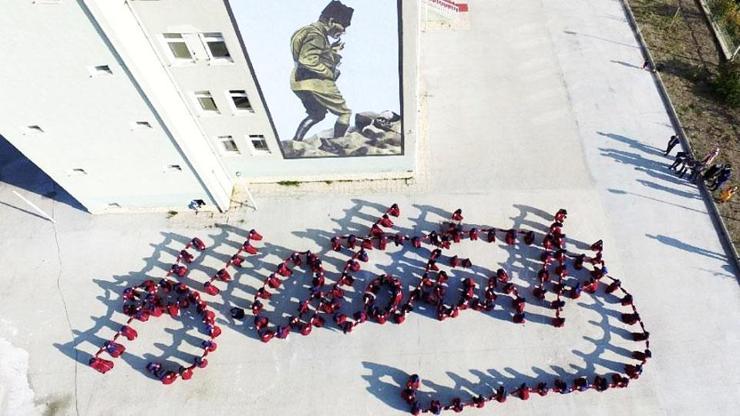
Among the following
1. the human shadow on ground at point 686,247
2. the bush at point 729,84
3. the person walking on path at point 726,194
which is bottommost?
the human shadow on ground at point 686,247

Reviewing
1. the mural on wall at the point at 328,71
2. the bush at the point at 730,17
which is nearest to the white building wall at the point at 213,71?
the mural on wall at the point at 328,71

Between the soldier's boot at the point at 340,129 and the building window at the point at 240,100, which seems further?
the soldier's boot at the point at 340,129

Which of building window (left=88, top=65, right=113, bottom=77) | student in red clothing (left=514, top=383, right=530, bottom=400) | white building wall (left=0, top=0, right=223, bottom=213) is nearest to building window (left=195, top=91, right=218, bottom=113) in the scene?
white building wall (left=0, top=0, right=223, bottom=213)

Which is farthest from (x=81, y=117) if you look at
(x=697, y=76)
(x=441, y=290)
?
(x=697, y=76)

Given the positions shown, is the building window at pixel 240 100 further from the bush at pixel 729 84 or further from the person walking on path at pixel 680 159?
the bush at pixel 729 84

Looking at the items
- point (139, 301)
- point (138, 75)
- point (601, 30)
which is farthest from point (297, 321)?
point (601, 30)

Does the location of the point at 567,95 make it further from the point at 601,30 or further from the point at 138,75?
the point at 138,75
